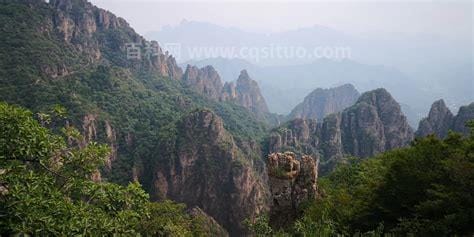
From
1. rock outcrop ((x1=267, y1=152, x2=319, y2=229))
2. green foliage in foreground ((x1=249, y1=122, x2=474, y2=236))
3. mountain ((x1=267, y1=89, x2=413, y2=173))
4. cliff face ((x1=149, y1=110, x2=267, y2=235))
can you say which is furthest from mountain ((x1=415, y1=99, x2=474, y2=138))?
green foliage in foreground ((x1=249, y1=122, x2=474, y2=236))

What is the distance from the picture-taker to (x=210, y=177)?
66938mm

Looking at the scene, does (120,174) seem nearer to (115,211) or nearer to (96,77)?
(96,77)

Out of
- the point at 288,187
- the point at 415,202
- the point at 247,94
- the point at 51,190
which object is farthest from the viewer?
the point at 247,94

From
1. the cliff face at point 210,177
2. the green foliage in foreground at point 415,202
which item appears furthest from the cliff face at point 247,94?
the green foliage in foreground at point 415,202

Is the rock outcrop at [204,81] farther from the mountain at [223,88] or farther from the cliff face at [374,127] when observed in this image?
the cliff face at [374,127]

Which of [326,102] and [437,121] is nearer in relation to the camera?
[437,121]

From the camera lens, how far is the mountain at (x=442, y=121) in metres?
82.0

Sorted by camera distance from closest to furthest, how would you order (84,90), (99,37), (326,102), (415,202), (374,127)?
(415,202) → (84,90) → (374,127) → (99,37) → (326,102)

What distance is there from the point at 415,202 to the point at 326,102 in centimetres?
17754

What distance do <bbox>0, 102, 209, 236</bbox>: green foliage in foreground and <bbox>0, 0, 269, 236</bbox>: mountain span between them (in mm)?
38248

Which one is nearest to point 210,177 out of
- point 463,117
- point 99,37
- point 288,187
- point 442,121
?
point 288,187

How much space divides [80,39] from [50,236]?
350 feet

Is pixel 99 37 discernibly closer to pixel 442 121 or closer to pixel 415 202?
pixel 442 121

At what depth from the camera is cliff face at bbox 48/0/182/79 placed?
332 ft
